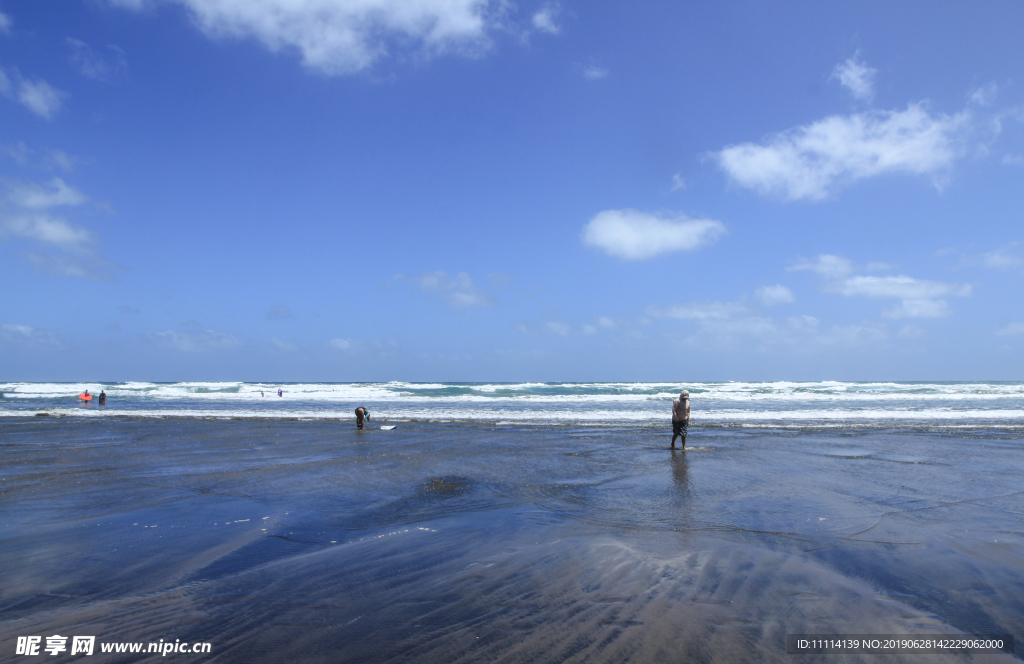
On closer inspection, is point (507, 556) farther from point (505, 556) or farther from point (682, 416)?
point (682, 416)

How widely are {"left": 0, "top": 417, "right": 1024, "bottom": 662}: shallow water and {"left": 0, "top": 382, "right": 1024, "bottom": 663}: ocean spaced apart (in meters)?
0.03

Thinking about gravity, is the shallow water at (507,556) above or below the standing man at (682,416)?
below

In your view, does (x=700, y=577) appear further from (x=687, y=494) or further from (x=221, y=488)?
(x=221, y=488)

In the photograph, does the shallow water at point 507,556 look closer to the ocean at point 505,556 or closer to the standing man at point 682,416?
the ocean at point 505,556

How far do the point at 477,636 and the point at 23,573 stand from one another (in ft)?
16.6

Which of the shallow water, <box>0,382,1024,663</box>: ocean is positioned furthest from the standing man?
the shallow water

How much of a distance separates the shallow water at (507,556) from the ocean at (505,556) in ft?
0.10

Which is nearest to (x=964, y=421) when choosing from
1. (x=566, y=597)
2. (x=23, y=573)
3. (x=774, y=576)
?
(x=774, y=576)

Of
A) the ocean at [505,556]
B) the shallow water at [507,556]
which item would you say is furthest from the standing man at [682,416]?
the shallow water at [507,556]

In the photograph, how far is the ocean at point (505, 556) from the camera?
12.8 feet

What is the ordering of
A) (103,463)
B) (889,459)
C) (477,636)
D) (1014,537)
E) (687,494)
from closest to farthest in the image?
(477,636) < (1014,537) < (687,494) < (103,463) < (889,459)

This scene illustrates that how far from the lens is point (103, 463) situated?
40.2ft

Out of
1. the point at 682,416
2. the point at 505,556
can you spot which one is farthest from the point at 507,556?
the point at 682,416

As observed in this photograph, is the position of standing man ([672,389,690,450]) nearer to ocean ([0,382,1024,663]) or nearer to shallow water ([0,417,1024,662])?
ocean ([0,382,1024,663])
